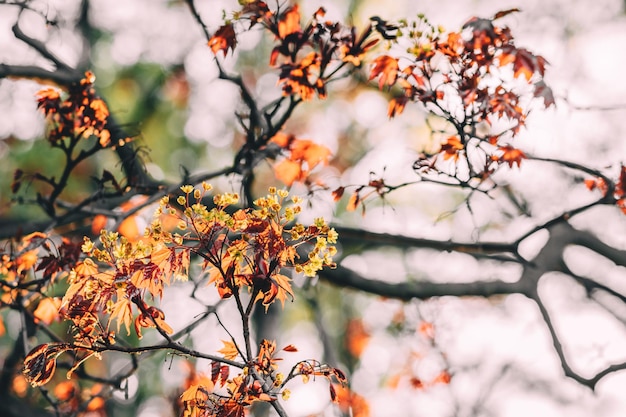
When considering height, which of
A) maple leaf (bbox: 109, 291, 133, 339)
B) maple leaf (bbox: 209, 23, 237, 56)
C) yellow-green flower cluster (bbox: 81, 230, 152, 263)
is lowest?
maple leaf (bbox: 109, 291, 133, 339)

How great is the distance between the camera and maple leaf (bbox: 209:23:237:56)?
2.47 metres

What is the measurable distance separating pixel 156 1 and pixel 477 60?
624 centimetres

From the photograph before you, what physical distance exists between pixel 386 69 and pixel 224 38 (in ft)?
2.68

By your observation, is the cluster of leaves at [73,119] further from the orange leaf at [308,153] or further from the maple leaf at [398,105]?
the maple leaf at [398,105]

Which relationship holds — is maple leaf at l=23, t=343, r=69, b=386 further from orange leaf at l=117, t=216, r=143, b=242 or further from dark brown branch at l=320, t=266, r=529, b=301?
dark brown branch at l=320, t=266, r=529, b=301

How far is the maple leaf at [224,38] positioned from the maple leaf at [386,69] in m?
0.72

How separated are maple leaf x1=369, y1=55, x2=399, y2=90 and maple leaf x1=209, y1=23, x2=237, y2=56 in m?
0.72

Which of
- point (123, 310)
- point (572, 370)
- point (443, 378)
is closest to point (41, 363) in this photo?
point (123, 310)

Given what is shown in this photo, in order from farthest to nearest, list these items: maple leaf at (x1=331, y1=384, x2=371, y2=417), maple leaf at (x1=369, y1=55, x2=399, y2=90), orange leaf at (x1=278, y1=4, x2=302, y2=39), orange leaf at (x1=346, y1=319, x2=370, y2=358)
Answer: orange leaf at (x1=346, y1=319, x2=370, y2=358) → maple leaf at (x1=331, y1=384, x2=371, y2=417) → maple leaf at (x1=369, y1=55, x2=399, y2=90) → orange leaf at (x1=278, y1=4, x2=302, y2=39)

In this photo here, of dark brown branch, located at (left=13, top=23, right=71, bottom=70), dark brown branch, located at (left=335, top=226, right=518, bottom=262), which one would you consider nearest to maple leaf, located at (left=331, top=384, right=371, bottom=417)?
dark brown branch, located at (left=335, top=226, right=518, bottom=262)

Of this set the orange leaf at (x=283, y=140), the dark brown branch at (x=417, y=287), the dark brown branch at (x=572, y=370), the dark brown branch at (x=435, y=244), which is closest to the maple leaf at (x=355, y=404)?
the dark brown branch at (x=417, y=287)

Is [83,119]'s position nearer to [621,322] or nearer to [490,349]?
[621,322]

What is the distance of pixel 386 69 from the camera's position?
260 cm

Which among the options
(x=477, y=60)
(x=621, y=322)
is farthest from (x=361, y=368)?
(x=477, y=60)
